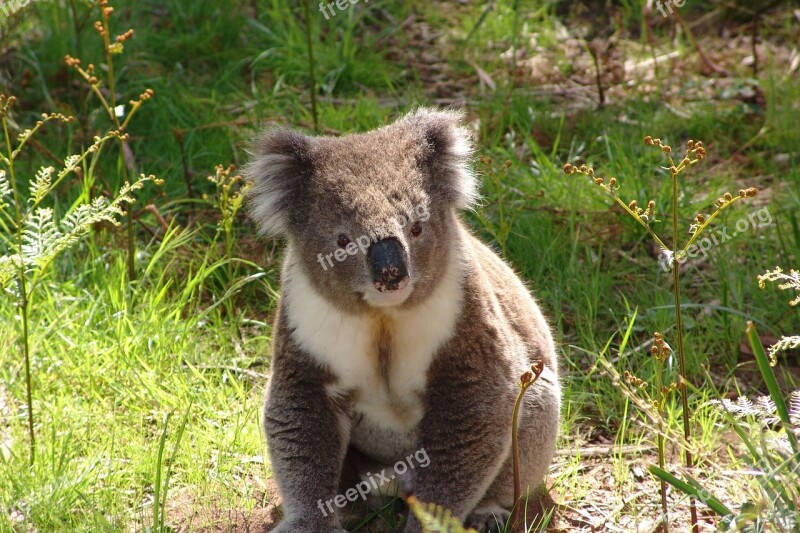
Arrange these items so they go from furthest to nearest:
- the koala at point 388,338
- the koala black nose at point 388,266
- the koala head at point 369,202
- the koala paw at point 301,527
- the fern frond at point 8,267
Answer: the fern frond at point 8,267, the koala paw at point 301,527, the koala at point 388,338, the koala head at point 369,202, the koala black nose at point 388,266

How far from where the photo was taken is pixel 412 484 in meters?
3.45

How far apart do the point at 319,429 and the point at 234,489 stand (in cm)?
57

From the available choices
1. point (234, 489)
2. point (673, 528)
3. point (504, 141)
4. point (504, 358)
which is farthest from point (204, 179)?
point (673, 528)

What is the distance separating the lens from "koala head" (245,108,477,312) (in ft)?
9.77

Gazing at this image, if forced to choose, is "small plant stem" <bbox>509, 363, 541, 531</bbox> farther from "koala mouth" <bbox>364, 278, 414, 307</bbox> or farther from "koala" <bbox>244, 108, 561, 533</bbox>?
"koala mouth" <bbox>364, 278, 414, 307</bbox>

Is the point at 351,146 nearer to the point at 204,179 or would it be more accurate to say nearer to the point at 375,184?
the point at 375,184

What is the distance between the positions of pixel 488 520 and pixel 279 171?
52.6 inches

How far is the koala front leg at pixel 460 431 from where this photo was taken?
320cm

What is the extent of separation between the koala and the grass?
0.43m

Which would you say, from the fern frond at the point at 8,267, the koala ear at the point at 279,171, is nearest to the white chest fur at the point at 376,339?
the koala ear at the point at 279,171

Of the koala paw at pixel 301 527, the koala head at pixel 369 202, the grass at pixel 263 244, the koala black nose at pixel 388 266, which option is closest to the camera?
the koala black nose at pixel 388 266

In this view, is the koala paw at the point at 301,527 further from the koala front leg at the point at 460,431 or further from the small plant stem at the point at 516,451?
the small plant stem at the point at 516,451

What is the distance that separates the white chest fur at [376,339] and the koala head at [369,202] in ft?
0.18

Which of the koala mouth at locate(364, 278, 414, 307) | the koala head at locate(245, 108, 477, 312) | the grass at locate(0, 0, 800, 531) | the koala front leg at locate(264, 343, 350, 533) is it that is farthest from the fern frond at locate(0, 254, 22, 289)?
the koala mouth at locate(364, 278, 414, 307)
